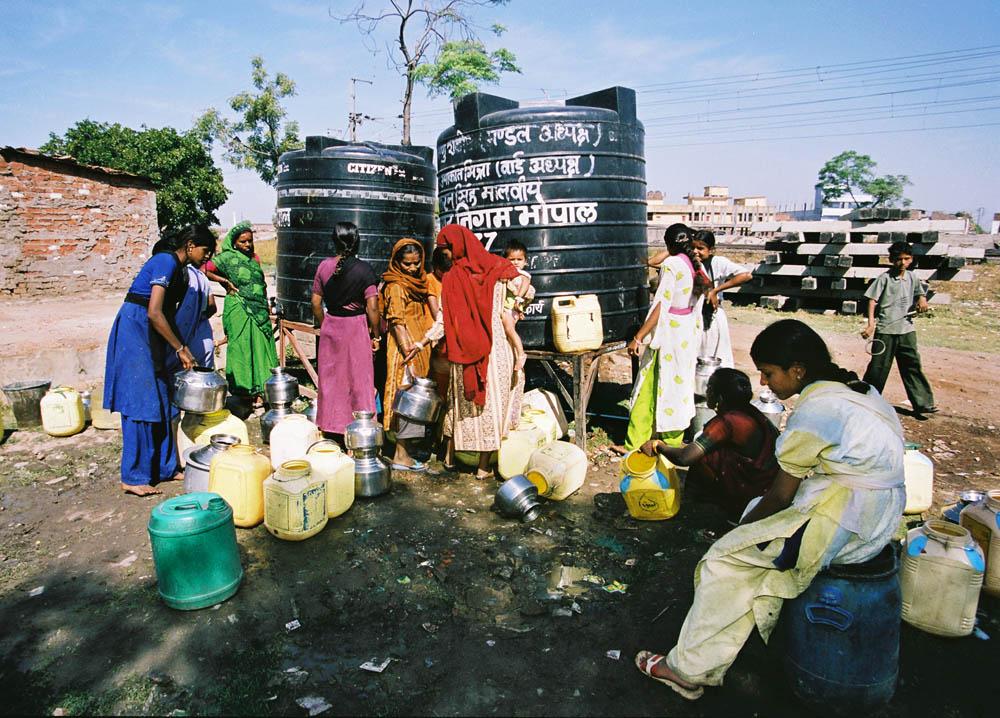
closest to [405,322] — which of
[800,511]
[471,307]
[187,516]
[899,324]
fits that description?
[471,307]

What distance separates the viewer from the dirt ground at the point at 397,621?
7.82 ft

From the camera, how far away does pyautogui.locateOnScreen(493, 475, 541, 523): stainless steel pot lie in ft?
12.7

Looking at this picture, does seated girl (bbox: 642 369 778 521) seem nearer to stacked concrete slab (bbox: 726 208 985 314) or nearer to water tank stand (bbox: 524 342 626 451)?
water tank stand (bbox: 524 342 626 451)

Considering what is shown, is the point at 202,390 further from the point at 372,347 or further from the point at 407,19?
the point at 407,19

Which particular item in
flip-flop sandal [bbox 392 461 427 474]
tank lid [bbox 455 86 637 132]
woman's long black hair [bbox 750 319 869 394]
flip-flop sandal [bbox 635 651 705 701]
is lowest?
flip-flop sandal [bbox 635 651 705 701]

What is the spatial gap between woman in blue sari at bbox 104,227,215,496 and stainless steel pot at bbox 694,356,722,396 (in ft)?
12.8

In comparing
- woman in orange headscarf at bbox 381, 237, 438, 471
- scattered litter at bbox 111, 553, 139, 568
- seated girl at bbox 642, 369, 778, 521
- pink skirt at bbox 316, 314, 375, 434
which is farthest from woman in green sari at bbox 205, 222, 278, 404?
seated girl at bbox 642, 369, 778, 521

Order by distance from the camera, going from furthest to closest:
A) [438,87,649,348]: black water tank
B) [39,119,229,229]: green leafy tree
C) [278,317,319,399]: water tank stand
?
[39,119,229,229]: green leafy tree < [278,317,319,399]: water tank stand < [438,87,649,348]: black water tank

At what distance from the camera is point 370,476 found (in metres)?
4.18

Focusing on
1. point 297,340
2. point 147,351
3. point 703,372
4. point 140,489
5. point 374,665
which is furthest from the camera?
point 297,340

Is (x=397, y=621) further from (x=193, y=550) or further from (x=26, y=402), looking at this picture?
(x=26, y=402)

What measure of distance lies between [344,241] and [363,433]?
4.99 feet

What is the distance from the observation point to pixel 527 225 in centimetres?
477

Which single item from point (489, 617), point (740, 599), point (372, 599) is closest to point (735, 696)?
point (740, 599)
